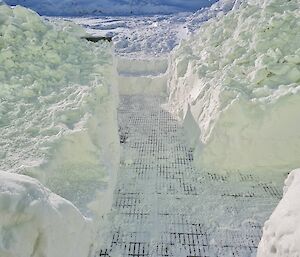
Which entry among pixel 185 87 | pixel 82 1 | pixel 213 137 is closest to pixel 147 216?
pixel 213 137

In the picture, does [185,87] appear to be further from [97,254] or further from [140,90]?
[97,254]

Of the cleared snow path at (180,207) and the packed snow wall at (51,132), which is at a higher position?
the packed snow wall at (51,132)

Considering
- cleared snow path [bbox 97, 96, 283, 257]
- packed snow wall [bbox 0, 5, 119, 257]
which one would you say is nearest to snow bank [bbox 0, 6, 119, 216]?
packed snow wall [bbox 0, 5, 119, 257]

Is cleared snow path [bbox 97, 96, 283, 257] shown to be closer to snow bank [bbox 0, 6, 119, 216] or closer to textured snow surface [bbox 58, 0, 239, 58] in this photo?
snow bank [bbox 0, 6, 119, 216]

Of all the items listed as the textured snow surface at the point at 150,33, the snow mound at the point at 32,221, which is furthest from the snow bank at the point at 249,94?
the textured snow surface at the point at 150,33

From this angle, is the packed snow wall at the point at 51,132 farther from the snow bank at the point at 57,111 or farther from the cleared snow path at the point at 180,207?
the cleared snow path at the point at 180,207

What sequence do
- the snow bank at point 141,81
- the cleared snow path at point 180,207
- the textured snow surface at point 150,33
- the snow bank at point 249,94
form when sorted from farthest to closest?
1. the textured snow surface at point 150,33
2. the snow bank at point 141,81
3. the snow bank at point 249,94
4. the cleared snow path at point 180,207

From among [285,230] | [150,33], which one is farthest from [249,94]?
[150,33]

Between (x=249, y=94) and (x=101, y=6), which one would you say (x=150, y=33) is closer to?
(x=249, y=94)
